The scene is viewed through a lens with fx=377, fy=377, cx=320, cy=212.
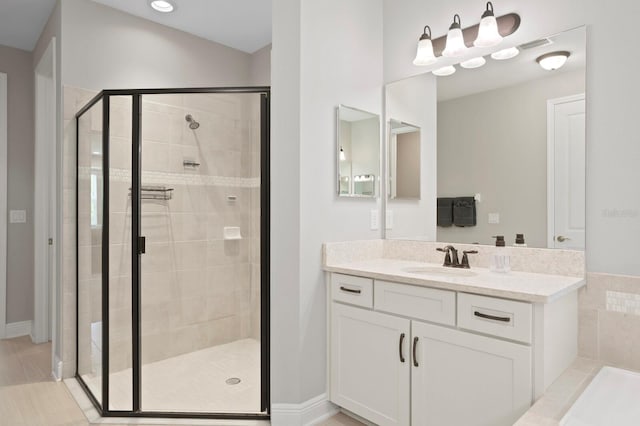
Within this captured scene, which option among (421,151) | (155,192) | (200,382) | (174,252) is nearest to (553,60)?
(421,151)

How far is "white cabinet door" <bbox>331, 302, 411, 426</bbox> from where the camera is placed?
6.07ft

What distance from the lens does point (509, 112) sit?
206 centimetres

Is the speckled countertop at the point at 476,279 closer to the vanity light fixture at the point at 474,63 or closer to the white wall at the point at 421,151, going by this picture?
the white wall at the point at 421,151

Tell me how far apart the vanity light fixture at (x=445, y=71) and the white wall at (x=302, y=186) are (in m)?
0.63

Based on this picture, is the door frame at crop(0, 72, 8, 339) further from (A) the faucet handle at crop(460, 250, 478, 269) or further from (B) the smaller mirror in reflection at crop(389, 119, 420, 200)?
(A) the faucet handle at crop(460, 250, 478, 269)

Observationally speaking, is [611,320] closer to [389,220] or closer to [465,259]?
[465,259]

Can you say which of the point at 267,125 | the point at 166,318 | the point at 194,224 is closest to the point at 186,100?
the point at 267,125

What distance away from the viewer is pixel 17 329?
3652 millimetres

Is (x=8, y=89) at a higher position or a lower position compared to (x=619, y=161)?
higher

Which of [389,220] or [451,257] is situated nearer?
[451,257]

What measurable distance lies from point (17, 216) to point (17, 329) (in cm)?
110

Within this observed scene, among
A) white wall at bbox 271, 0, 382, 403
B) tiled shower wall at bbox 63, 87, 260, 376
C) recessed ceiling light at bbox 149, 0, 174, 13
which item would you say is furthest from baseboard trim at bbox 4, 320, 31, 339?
recessed ceiling light at bbox 149, 0, 174, 13

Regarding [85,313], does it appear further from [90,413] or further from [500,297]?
[500,297]

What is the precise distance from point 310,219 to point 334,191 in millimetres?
263
